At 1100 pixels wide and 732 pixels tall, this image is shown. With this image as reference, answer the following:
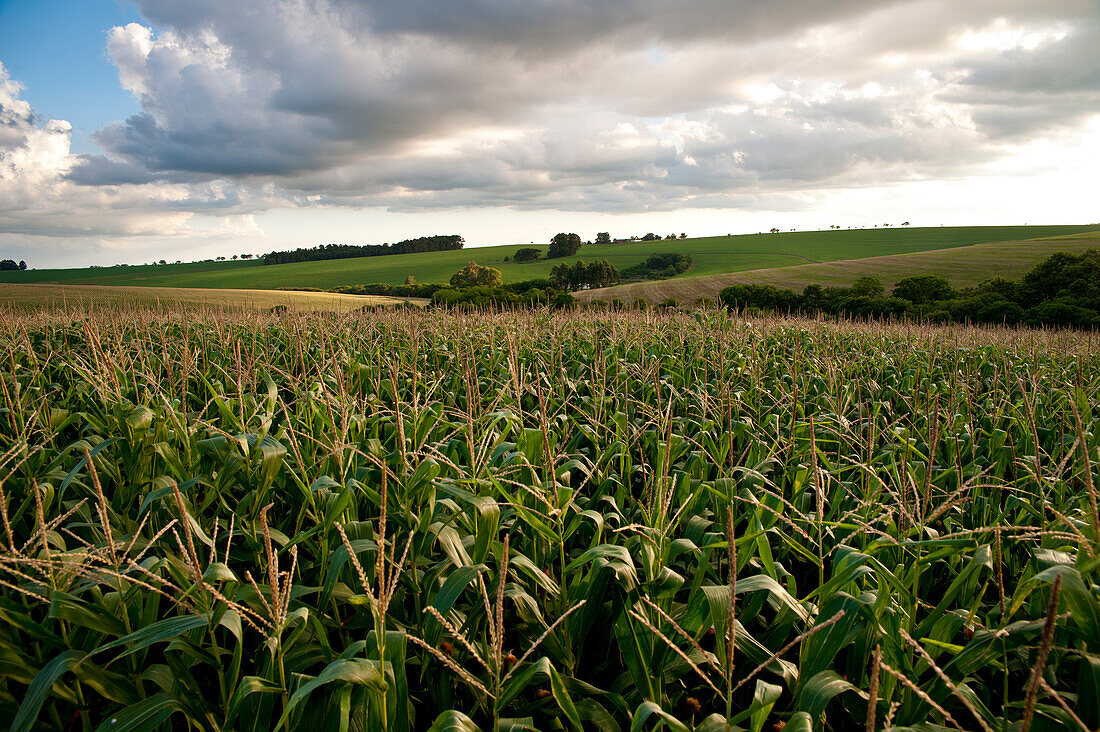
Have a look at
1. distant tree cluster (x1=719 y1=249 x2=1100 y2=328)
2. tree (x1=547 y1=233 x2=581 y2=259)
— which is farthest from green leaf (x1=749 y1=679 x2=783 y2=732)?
tree (x1=547 y1=233 x2=581 y2=259)

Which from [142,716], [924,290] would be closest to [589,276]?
[924,290]

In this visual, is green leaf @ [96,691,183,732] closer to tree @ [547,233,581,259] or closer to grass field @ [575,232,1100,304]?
grass field @ [575,232,1100,304]

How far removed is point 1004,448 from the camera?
437 centimetres

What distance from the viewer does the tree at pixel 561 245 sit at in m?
99.6

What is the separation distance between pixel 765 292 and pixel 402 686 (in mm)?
44120

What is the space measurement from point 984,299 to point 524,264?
7001cm

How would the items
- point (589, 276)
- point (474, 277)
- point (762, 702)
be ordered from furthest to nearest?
1. point (589, 276)
2. point (474, 277)
3. point (762, 702)

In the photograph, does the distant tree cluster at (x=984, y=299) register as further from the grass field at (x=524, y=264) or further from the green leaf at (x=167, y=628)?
the grass field at (x=524, y=264)

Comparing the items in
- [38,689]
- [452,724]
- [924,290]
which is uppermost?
[924,290]

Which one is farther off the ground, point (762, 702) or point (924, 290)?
point (924, 290)

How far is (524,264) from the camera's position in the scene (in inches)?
3725

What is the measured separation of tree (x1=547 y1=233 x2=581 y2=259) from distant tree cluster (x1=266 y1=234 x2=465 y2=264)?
84.7 feet

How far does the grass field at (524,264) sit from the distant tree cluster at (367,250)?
3849mm

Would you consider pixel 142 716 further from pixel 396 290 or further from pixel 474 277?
pixel 396 290
